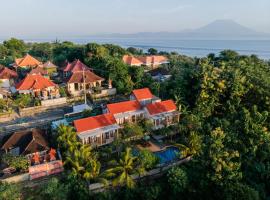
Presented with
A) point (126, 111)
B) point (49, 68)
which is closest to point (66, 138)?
point (126, 111)

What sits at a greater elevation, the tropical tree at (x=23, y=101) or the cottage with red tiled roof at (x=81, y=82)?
the cottage with red tiled roof at (x=81, y=82)

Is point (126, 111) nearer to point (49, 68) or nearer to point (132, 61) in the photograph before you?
point (49, 68)

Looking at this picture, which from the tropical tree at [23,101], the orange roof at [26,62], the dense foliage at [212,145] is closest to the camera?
the dense foliage at [212,145]

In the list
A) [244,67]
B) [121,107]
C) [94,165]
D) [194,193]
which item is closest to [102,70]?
[121,107]

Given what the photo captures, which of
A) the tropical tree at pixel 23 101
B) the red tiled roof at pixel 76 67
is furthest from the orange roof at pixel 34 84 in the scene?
the red tiled roof at pixel 76 67

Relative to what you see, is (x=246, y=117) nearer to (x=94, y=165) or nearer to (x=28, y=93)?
(x=94, y=165)

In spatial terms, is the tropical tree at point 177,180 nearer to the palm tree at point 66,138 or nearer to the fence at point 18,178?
the palm tree at point 66,138
